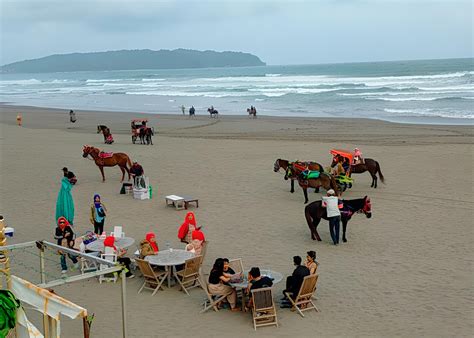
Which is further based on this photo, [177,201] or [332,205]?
[177,201]

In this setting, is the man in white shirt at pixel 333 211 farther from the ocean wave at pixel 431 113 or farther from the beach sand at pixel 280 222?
the ocean wave at pixel 431 113

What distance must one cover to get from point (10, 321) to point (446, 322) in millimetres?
6667

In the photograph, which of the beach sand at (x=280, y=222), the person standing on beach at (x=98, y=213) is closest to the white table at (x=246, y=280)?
the beach sand at (x=280, y=222)

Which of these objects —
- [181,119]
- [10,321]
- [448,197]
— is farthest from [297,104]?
[10,321]

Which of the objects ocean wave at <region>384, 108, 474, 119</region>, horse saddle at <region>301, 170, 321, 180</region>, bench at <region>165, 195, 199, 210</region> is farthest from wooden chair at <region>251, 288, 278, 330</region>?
ocean wave at <region>384, 108, 474, 119</region>

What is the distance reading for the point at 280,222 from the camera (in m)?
14.6

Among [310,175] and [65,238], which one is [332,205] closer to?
[310,175]

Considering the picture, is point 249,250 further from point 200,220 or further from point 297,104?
point 297,104

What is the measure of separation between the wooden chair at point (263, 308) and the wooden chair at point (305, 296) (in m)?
0.48

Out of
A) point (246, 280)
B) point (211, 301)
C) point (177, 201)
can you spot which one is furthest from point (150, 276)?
point (177, 201)

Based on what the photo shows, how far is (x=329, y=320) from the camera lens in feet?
29.3

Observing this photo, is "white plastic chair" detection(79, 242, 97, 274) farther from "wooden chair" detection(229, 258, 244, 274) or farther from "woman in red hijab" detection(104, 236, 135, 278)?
"wooden chair" detection(229, 258, 244, 274)

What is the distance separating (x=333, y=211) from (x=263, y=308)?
13.7 feet

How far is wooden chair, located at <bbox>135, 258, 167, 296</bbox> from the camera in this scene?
10000 millimetres
